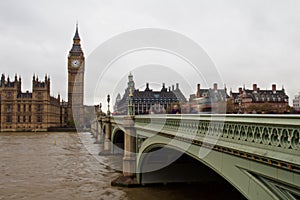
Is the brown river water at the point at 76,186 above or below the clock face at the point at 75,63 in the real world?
below

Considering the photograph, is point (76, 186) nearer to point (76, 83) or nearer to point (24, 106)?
point (24, 106)

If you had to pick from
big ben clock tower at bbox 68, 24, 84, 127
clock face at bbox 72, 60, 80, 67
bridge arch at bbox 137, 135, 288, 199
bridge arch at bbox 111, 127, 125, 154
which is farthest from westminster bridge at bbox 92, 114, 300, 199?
clock face at bbox 72, 60, 80, 67

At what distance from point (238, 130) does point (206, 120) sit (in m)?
2.05

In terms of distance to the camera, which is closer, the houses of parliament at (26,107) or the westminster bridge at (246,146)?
the westminster bridge at (246,146)

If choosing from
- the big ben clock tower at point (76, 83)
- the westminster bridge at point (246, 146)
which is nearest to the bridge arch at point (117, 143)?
the westminster bridge at point (246, 146)

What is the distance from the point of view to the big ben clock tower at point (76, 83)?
124 meters

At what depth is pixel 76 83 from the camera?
127438 mm

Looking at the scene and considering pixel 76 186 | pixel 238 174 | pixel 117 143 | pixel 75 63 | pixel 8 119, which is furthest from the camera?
pixel 75 63

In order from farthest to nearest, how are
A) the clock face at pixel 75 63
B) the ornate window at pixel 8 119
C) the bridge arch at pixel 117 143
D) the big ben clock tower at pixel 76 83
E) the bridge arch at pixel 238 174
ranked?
the clock face at pixel 75 63 < the big ben clock tower at pixel 76 83 < the ornate window at pixel 8 119 < the bridge arch at pixel 117 143 < the bridge arch at pixel 238 174

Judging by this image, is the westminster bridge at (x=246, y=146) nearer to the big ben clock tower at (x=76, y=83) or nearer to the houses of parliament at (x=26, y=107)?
the houses of parliament at (x=26, y=107)

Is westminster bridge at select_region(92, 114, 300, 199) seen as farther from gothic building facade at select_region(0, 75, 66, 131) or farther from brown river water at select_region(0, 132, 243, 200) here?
gothic building facade at select_region(0, 75, 66, 131)

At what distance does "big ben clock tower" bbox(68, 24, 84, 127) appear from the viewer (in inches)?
4865

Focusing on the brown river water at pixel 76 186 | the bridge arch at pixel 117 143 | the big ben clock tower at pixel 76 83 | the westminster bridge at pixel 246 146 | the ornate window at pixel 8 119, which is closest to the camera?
the westminster bridge at pixel 246 146

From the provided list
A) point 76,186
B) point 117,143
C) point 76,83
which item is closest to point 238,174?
point 76,186
